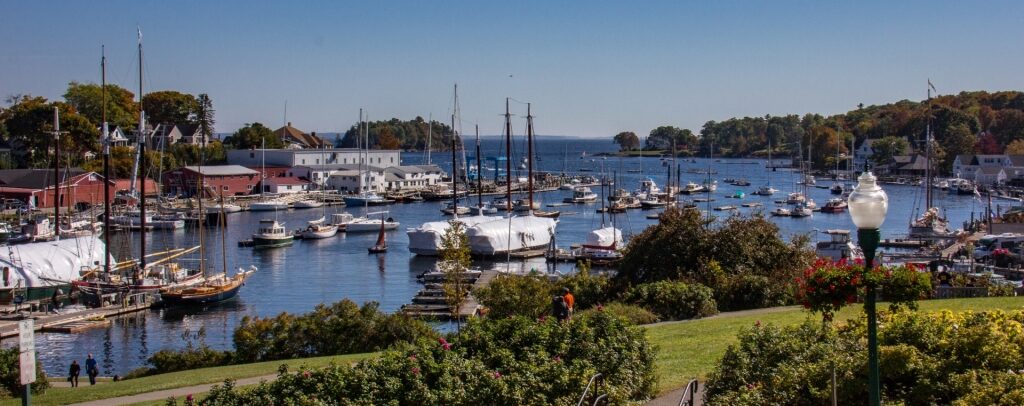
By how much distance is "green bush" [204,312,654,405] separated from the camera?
1402 cm

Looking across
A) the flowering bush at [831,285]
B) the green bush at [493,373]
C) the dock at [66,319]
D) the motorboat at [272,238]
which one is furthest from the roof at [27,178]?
the flowering bush at [831,285]

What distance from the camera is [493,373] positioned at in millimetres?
14391

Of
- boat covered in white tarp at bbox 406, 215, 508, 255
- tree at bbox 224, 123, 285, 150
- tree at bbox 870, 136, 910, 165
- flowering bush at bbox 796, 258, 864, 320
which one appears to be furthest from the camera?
tree at bbox 870, 136, 910, 165

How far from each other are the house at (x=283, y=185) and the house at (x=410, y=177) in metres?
11.4

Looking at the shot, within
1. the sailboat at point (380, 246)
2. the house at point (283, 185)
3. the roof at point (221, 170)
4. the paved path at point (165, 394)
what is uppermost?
the roof at point (221, 170)

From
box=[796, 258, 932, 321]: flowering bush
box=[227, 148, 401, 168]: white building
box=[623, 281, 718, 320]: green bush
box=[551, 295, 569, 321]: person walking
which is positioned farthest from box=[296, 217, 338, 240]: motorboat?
box=[796, 258, 932, 321]: flowering bush

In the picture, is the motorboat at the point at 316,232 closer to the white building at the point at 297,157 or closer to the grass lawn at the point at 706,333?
the white building at the point at 297,157

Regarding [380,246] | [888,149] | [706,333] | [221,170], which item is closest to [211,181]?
[221,170]

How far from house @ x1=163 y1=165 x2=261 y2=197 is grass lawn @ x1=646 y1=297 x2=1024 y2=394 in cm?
9557

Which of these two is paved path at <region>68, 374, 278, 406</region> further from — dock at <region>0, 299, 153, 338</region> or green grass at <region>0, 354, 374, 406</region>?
dock at <region>0, 299, 153, 338</region>

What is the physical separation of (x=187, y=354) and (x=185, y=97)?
135 meters

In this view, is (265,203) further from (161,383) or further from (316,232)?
(161,383)

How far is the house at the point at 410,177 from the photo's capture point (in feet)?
433

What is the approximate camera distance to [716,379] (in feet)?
47.2
